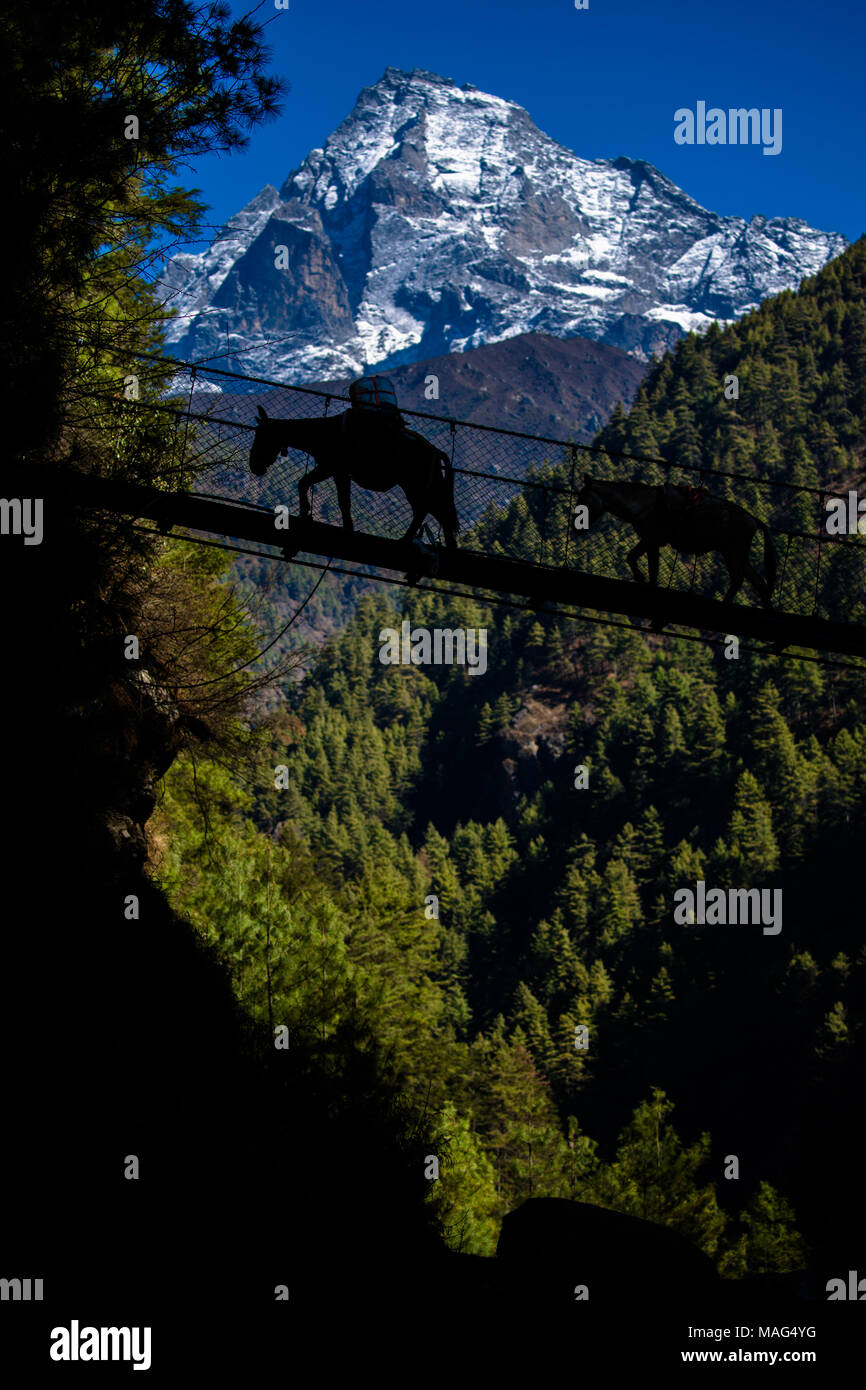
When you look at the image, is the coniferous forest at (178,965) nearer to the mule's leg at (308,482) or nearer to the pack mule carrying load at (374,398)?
the mule's leg at (308,482)

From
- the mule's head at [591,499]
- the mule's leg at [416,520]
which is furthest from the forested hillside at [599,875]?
the mule's head at [591,499]

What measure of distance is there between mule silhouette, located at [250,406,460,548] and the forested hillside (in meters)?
7.67

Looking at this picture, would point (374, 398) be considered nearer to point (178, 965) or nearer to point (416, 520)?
point (416, 520)

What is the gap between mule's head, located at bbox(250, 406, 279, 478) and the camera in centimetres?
1232

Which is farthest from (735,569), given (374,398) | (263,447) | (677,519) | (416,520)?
(263,447)

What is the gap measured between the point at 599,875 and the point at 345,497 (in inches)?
3909

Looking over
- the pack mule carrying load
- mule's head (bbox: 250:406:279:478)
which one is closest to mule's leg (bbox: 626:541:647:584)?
the pack mule carrying load

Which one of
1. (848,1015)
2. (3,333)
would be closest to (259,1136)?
(3,333)

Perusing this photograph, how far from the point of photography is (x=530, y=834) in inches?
5017

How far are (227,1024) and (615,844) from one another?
9385cm

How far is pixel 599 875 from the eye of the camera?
4237 inches

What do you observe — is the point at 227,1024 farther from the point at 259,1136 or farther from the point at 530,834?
the point at 530,834

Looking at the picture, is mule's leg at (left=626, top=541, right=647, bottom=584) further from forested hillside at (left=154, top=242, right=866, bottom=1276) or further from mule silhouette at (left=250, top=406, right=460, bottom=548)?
forested hillside at (left=154, top=242, right=866, bottom=1276)

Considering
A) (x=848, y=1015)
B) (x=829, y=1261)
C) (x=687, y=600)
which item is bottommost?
(x=848, y=1015)
